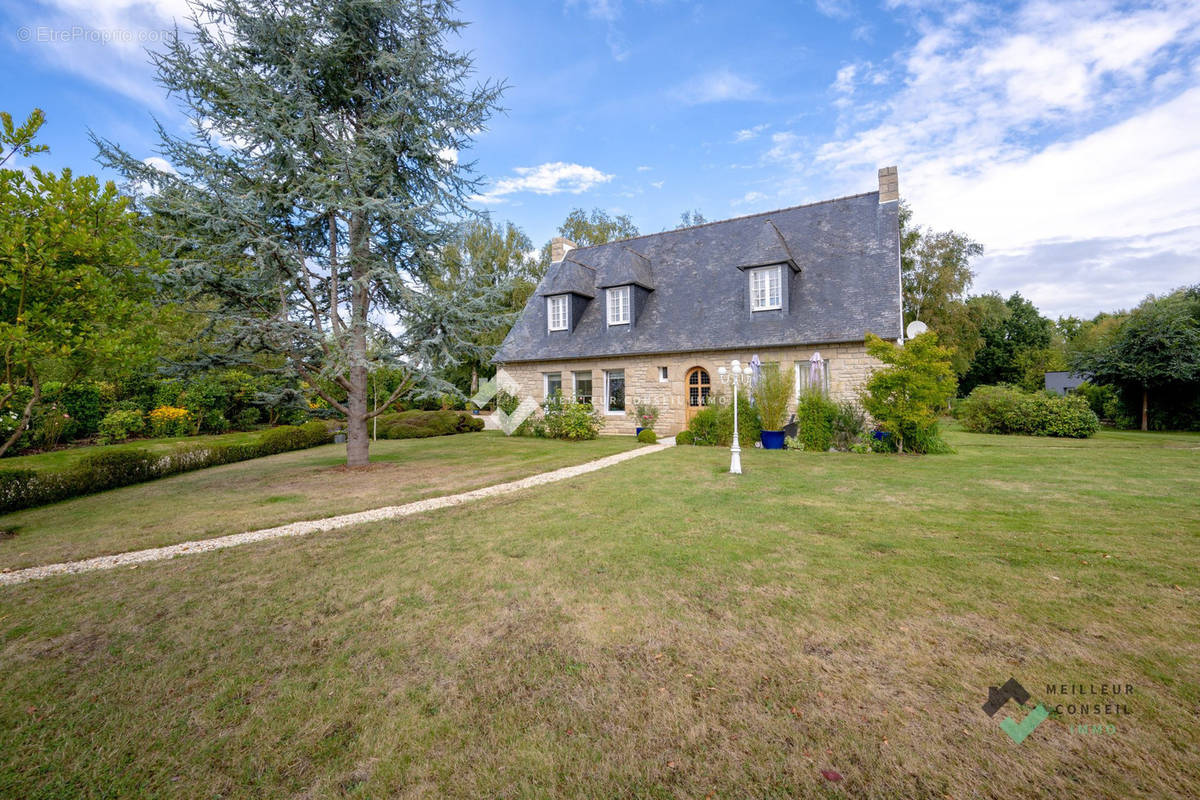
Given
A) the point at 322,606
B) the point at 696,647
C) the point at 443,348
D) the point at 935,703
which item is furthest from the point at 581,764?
the point at 443,348

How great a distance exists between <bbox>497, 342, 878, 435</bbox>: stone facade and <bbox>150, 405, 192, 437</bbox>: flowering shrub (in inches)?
424

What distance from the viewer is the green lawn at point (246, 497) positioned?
5977 mm

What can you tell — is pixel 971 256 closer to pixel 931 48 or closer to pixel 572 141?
pixel 931 48

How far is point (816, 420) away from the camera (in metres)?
12.8

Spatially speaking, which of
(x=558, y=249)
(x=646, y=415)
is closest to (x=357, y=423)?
(x=646, y=415)

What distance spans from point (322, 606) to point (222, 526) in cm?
370

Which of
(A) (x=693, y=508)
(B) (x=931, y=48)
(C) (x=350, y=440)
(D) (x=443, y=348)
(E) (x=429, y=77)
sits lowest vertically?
(A) (x=693, y=508)

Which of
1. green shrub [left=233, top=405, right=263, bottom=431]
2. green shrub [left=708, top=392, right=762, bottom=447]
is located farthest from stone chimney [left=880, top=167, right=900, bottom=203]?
green shrub [left=233, top=405, right=263, bottom=431]

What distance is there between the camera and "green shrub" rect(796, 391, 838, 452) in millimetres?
12758

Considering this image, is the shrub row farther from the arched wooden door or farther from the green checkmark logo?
the green checkmark logo

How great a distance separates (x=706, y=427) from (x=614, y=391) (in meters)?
4.34

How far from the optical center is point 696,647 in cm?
316

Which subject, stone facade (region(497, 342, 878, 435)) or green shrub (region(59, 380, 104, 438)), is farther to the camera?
green shrub (region(59, 380, 104, 438))

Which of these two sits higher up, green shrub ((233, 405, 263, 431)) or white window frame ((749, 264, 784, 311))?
white window frame ((749, 264, 784, 311))
